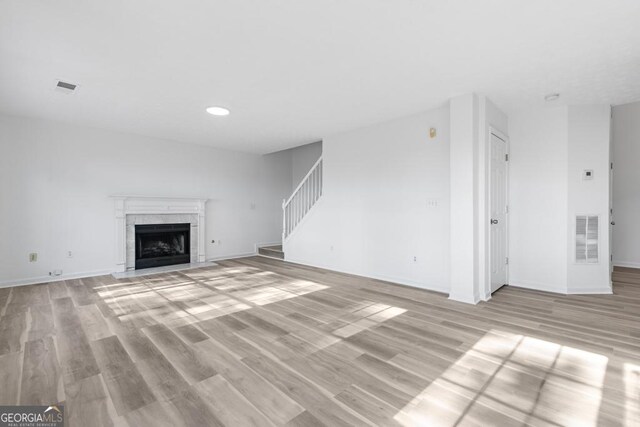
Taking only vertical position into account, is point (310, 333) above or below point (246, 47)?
below

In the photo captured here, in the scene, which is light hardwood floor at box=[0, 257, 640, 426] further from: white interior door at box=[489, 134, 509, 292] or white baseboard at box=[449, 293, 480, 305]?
white interior door at box=[489, 134, 509, 292]

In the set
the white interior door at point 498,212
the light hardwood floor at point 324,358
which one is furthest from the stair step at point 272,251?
the white interior door at point 498,212

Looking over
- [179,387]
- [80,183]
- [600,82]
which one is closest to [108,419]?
[179,387]

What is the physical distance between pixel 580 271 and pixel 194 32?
5597 millimetres

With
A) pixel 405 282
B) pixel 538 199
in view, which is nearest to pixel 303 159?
pixel 405 282

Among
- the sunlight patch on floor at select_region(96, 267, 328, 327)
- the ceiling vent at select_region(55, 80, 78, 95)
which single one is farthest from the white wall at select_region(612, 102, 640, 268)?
the ceiling vent at select_region(55, 80, 78, 95)

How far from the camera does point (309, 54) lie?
9.36 feet

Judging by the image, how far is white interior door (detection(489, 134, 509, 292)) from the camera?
4.13m

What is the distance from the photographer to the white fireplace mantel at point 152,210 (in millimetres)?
5625

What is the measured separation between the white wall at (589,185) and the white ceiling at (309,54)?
0.30 meters

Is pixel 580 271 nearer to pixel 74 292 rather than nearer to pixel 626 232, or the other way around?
pixel 626 232

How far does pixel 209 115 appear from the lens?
468 cm

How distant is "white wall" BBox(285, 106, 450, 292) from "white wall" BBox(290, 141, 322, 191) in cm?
214

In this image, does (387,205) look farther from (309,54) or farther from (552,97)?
(309,54)
